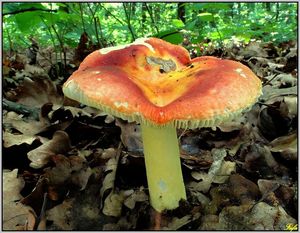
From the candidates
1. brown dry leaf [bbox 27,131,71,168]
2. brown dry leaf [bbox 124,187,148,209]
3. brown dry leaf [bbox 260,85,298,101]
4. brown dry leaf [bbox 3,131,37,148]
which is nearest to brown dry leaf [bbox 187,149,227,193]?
brown dry leaf [bbox 124,187,148,209]

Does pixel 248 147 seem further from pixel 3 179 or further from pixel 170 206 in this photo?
pixel 3 179

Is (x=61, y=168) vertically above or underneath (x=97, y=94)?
underneath

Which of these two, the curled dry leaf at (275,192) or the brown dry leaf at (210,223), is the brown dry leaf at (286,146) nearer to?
the curled dry leaf at (275,192)

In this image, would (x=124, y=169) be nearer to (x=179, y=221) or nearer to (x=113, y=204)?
(x=113, y=204)

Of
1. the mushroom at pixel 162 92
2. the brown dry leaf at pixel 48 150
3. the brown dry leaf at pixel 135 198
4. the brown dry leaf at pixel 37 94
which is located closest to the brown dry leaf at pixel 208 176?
the mushroom at pixel 162 92

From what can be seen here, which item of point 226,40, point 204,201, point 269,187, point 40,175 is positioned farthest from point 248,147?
point 226,40

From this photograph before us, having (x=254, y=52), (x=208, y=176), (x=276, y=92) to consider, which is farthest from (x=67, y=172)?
(x=254, y=52)
